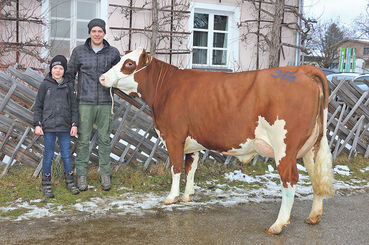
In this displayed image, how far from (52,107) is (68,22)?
20.0 ft

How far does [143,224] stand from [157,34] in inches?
284

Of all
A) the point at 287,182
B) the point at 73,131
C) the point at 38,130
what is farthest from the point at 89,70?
the point at 287,182

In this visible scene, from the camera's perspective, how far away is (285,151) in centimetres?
349

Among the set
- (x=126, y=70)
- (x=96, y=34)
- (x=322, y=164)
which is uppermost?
(x=96, y=34)

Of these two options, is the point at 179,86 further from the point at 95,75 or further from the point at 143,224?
the point at 143,224

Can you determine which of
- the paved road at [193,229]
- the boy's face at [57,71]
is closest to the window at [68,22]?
the boy's face at [57,71]

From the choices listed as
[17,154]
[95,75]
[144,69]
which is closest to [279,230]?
[144,69]

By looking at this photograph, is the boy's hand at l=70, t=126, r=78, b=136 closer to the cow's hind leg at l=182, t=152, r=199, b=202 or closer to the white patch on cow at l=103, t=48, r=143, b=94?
the white patch on cow at l=103, t=48, r=143, b=94

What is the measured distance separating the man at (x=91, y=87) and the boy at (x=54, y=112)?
13cm

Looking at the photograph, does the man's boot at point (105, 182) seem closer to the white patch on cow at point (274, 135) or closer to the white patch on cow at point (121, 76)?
the white patch on cow at point (121, 76)

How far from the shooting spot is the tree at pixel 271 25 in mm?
11052

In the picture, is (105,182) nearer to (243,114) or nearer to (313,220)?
(243,114)

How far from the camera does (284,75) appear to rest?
357 centimetres

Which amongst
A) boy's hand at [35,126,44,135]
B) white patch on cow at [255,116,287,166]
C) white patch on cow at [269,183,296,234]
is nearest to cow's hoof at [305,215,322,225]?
white patch on cow at [269,183,296,234]
